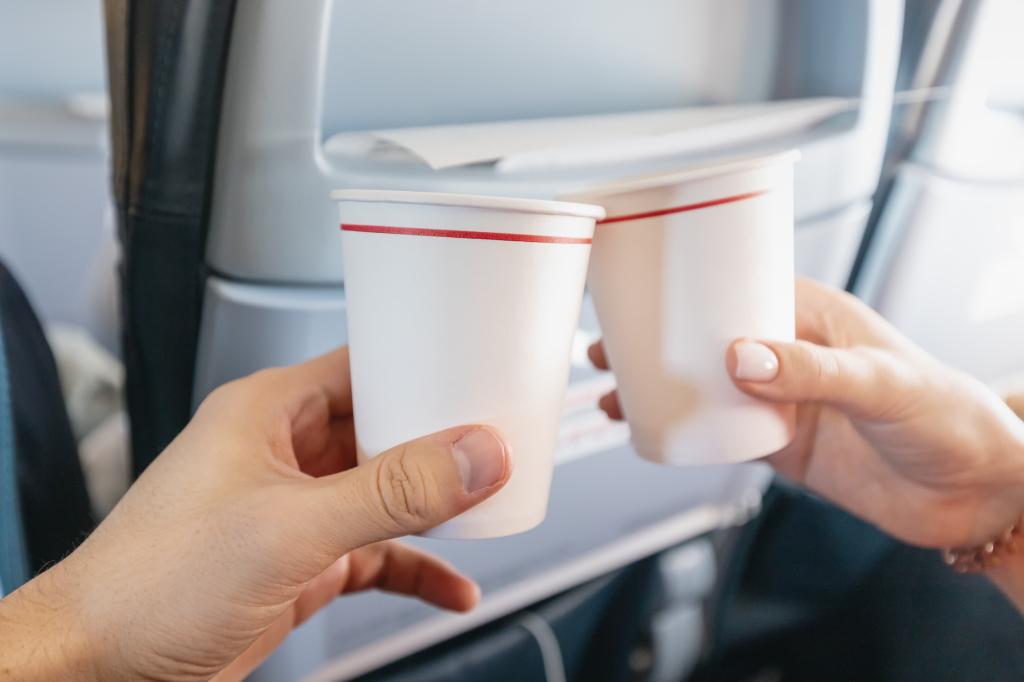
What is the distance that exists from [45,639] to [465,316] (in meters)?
0.34

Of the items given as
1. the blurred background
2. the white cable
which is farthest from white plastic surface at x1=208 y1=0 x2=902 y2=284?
the white cable

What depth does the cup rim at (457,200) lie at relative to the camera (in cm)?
47

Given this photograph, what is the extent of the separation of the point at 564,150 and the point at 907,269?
0.49m

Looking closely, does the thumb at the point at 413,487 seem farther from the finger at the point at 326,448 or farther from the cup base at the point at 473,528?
the finger at the point at 326,448

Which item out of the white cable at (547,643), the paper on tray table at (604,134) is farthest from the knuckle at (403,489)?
the white cable at (547,643)

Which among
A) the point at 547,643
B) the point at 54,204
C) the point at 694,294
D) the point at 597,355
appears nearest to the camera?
the point at 694,294

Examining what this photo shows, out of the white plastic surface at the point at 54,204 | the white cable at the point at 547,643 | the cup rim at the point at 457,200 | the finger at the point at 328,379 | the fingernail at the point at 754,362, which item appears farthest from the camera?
the white plastic surface at the point at 54,204

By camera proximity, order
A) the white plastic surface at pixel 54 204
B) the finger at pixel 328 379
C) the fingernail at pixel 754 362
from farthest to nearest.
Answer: the white plastic surface at pixel 54 204 → the finger at pixel 328 379 → the fingernail at pixel 754 362

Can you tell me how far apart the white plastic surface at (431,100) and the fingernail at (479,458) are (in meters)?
0.27

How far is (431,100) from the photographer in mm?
773

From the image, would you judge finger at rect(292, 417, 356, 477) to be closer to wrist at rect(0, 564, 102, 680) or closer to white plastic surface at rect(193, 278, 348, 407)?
white plastic surface at rect(193, 278, 348, 407)

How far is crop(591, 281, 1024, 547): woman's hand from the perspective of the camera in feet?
2.00

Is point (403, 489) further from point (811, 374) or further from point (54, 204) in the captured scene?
point (54, 204)

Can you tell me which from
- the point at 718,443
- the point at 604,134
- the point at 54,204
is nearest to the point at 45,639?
the point at 718,443
